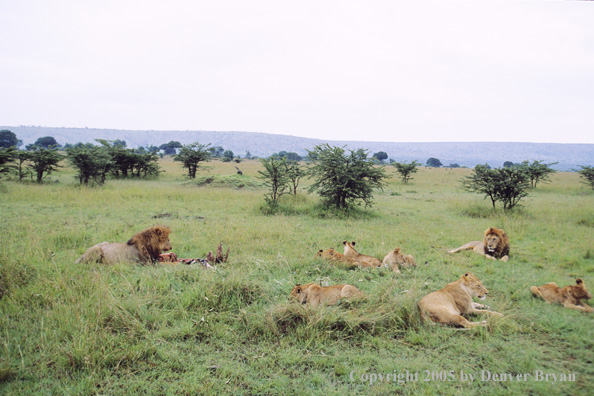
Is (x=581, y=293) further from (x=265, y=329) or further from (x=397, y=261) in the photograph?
(x=265, y=329)

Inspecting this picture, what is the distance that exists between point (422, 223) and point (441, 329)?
775 centimetres

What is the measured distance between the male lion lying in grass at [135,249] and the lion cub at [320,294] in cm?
307

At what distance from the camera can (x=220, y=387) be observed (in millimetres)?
3105

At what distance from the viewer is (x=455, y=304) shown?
457cm

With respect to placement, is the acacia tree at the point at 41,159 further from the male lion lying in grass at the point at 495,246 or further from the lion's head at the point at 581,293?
the lion's head at the point at 581,293

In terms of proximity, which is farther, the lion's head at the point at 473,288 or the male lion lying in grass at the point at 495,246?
the male lion lying in grass at the point at 495,246

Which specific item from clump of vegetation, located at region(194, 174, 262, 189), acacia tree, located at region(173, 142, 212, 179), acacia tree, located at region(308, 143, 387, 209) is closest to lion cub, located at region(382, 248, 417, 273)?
acacia tree, located at region(308, 143, 387, 209)

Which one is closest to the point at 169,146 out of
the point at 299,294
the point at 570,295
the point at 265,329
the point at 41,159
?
the point at 41,159

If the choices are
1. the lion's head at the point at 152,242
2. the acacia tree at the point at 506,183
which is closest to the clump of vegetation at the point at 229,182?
the acacia tree at the point at 506,183

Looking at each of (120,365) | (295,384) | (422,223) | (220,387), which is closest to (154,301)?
(120,365)

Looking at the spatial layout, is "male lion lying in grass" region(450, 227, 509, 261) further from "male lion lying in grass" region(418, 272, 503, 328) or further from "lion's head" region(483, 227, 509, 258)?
"male lion lying in grass" region(418, 272, 503, 328)

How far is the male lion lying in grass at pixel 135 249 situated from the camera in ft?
19.9

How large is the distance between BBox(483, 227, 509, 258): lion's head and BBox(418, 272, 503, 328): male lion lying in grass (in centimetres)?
265

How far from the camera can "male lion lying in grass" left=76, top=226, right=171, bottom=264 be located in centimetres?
607
